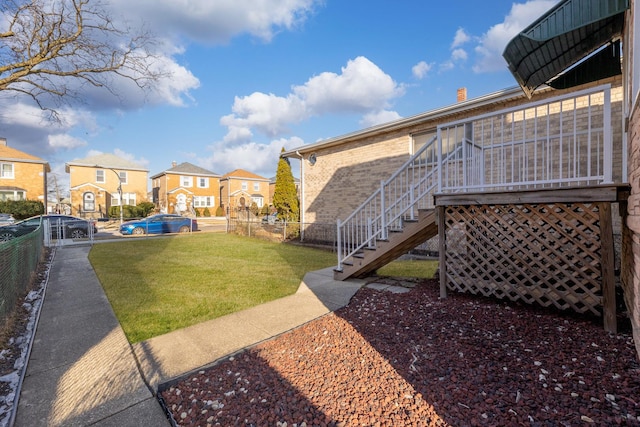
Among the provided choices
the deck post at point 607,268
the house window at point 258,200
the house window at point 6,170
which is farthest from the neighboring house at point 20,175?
the deck post at point 607,268

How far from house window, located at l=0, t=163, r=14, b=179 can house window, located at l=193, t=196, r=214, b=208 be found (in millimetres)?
16444

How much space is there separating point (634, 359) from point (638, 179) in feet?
5.13

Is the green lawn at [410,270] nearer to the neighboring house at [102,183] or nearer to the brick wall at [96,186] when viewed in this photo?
the neighboring house at [102,183]

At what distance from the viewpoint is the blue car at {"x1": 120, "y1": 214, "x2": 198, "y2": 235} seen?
57.0ft

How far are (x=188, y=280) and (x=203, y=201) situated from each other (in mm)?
34927

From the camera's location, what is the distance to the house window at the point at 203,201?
125ft

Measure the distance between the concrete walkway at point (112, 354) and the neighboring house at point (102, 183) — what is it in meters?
30.6

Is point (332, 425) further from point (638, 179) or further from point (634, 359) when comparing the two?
point (638, 179)

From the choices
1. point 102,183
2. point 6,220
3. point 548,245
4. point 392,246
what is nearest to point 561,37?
point 548,245

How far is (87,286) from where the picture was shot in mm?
5988

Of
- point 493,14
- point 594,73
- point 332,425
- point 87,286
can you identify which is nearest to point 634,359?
point 332,425

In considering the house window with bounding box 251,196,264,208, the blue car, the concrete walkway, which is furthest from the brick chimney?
the house window with bounding box 251,196,264,208

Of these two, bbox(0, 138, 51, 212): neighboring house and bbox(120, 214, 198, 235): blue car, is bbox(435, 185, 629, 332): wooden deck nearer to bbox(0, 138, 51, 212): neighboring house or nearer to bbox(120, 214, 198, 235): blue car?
bbox(120, 214, 198, 235): blue car

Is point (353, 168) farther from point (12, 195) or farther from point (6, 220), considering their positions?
point (12, 195)
